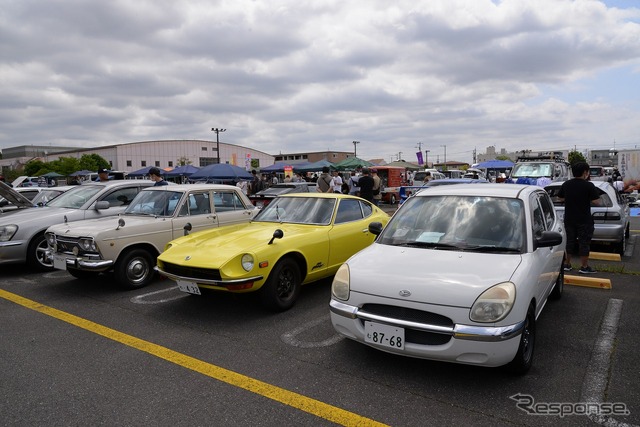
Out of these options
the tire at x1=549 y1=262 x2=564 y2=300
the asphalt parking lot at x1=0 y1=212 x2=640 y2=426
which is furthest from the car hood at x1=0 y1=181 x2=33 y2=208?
the tire at x1=549 y1=262 x2=564 y2=300

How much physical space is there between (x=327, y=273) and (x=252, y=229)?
1200mm

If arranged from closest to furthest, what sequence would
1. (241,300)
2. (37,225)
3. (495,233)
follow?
(495,233) < (241,300) < (37,225)

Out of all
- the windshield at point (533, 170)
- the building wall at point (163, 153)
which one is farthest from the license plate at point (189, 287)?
the building wall at point (163, 153)

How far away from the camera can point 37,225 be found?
7191mm

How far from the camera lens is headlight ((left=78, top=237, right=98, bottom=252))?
18.8ft

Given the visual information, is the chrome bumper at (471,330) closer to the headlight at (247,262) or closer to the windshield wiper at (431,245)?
the windshield wiper at (431,245)

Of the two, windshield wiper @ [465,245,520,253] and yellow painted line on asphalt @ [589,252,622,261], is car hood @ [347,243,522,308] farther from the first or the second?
yellow painted line on asphalt @ [589,252,622,261]

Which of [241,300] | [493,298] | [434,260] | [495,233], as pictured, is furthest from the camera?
[241,300]

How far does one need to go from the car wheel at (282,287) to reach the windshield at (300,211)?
98cm

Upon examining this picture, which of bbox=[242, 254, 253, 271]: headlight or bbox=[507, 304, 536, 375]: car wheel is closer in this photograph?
bbox=[507, 304, 536, 375]: car wheel

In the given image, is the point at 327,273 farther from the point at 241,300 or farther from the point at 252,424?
the point at 252,424

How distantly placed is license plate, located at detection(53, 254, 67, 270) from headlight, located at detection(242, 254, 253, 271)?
10.0ft

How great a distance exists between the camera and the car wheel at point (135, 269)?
5.98 m

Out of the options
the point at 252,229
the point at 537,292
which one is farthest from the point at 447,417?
the point at 252,229
